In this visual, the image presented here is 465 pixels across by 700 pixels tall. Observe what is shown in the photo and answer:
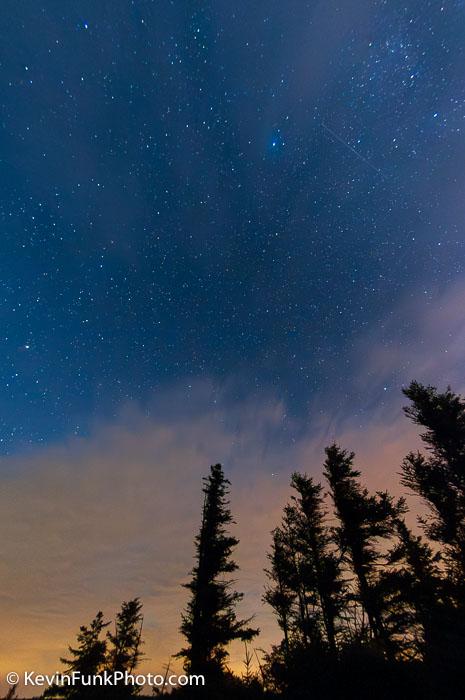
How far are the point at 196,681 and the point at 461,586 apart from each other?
39.5ft

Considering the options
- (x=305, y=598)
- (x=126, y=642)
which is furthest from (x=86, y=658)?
(x=305, y=598)

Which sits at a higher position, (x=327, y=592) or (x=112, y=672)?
(x=327, y=592)

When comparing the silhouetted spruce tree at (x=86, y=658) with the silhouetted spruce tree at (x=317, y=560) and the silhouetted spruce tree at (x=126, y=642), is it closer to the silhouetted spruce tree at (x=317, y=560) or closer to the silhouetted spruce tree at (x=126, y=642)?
the silhouetted spruce tree at (x=126, y=642)

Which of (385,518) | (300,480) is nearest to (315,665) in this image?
(385,518)

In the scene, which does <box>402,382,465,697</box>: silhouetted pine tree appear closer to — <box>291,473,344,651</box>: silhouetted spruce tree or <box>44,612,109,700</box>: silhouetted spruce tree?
<box>291,473,344,651</box>: silhouetted spruce tree

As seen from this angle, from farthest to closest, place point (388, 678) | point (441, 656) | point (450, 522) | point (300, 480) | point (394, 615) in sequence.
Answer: point (300, 480)
point (394, 615)
point (450, 522)
point (388, 678)
point (441, 656)

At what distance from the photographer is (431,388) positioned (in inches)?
649

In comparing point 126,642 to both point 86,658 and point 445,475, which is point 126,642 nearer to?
point 86,658

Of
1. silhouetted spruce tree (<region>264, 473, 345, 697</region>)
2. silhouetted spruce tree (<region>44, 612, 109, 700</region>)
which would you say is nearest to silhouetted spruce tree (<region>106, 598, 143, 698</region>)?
silhouetted spruce tree (<region>44, 612, 109, 700</region>)

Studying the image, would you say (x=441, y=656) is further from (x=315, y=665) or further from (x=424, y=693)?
(x=315, y=665)

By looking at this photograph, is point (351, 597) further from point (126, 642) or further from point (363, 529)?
point (126, 642)

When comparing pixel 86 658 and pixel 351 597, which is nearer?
pixel 351 597

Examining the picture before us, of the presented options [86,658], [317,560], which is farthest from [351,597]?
[86,658]

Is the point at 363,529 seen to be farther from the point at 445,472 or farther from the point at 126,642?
the point at 126,642
